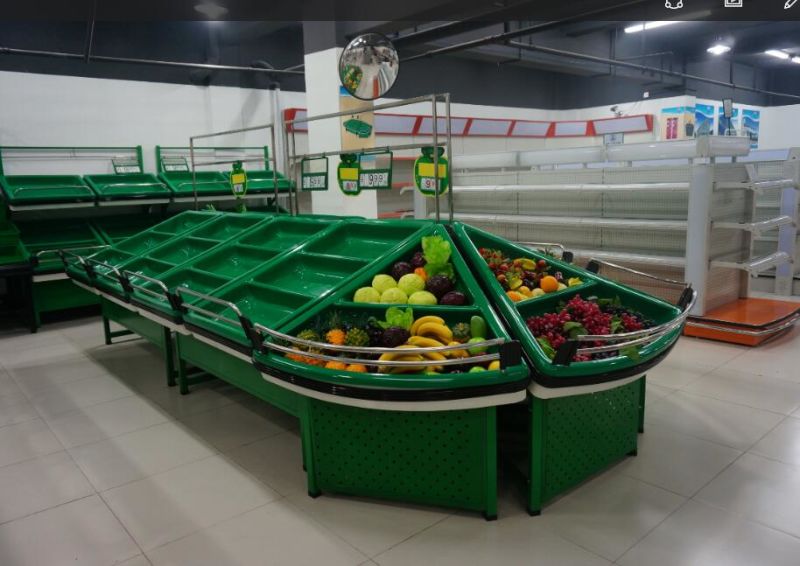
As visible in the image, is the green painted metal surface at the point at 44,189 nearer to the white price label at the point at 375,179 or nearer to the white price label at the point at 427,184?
the white price label at the point at 375,179

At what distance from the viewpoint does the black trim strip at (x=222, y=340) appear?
10.1ft

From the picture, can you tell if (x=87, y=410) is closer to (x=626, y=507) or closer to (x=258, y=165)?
(x=626, y=507)

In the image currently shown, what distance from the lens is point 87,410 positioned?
168 inches

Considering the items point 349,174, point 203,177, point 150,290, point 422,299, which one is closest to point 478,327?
point 422,299

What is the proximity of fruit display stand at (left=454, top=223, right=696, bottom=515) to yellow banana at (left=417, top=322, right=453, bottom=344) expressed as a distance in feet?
0.95

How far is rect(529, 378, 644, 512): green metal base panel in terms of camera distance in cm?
269

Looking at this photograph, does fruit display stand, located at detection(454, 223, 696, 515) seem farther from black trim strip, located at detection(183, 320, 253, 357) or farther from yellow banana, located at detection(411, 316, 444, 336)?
black trim strip, located at detection(183, 320, 253, 357)

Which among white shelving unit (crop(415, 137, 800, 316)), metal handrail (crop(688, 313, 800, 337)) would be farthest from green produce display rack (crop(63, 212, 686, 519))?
white shelving unit (crop(415, 137, 800, 316))

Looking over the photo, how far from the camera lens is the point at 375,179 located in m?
4.43

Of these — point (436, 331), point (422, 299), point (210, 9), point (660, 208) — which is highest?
point (210, 9)

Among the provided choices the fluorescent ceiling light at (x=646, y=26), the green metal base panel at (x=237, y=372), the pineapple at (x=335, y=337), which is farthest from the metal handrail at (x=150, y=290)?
the fluorescent ceiling light at (x=646, y=26)

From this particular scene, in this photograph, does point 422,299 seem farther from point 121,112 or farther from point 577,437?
point 121,112

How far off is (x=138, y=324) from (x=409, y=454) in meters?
3.23

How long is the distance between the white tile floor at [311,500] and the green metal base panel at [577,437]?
0.09 meters
